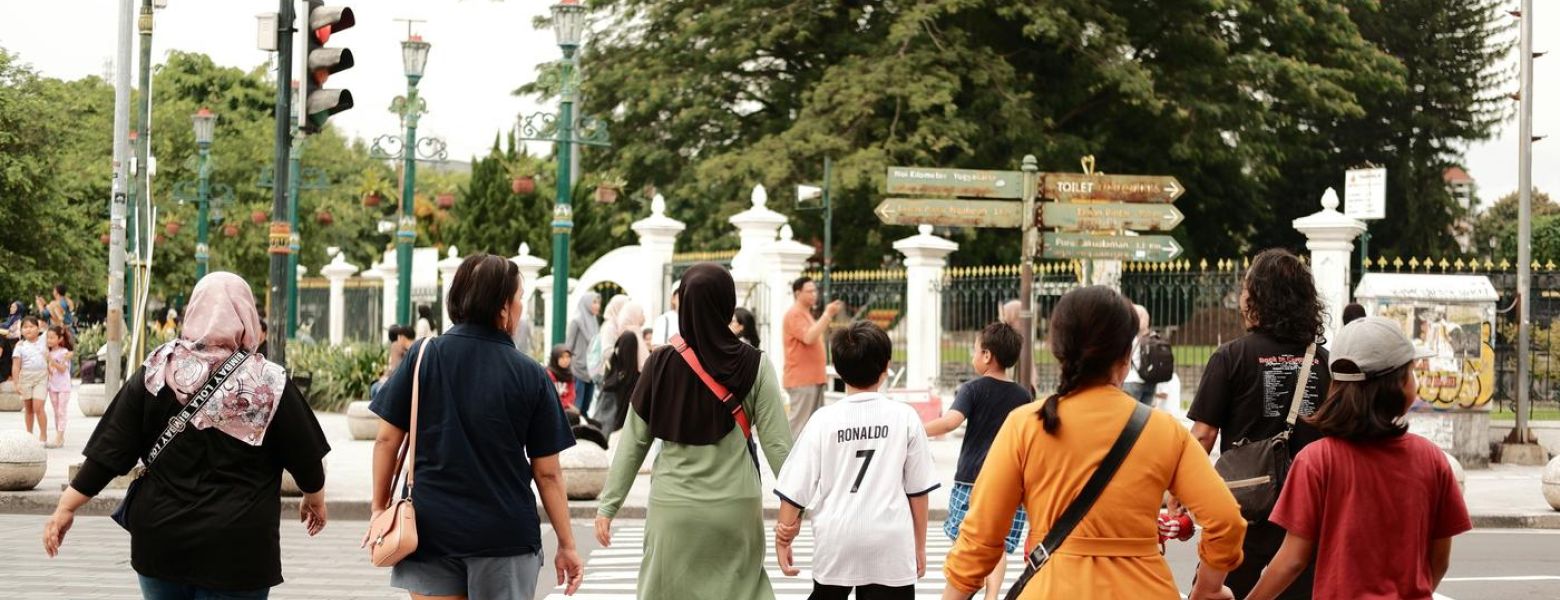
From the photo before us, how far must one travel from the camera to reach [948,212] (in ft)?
54.8

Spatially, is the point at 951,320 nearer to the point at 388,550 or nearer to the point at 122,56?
the point at 122,56

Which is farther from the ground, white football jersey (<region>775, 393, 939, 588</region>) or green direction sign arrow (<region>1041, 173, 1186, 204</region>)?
green direction sign arrow (<region>1041, 173, 1186, 204</region>)

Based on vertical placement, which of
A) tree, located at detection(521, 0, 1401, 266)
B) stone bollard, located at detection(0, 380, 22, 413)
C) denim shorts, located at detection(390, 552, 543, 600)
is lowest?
stone bollard, located at detection(0, 380, 22, 413)

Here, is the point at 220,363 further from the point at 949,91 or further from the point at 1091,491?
the point at 949,91

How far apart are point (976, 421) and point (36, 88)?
39.0 metres

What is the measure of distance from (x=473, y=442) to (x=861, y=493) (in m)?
1.38

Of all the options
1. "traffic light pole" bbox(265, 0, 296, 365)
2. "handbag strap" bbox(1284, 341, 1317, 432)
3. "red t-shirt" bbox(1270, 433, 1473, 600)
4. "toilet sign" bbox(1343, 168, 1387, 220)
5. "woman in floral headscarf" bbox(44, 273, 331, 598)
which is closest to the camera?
"red t-shirt" bbox(1270, 433, 1473, 600)

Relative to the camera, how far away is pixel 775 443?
6445 mm

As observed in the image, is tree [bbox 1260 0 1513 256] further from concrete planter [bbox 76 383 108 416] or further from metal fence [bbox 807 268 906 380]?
concrete planter [bbox 76 383 108 416]

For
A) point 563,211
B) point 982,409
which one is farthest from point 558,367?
point 982,409

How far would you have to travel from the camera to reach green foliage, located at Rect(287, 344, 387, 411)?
26.5 m

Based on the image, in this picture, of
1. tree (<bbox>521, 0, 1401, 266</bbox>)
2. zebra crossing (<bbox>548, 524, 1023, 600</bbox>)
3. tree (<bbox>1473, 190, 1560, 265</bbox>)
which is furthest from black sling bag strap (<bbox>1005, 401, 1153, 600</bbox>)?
tree (<bbox>1473, 190, 1560, 265</bbox>)

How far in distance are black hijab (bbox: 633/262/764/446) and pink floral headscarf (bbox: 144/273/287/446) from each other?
50.5 inches

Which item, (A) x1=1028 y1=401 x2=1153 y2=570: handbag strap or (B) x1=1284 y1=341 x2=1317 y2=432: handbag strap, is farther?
(B) x1=1284 y1=341 x2=1317 y2=432: handbag strap
